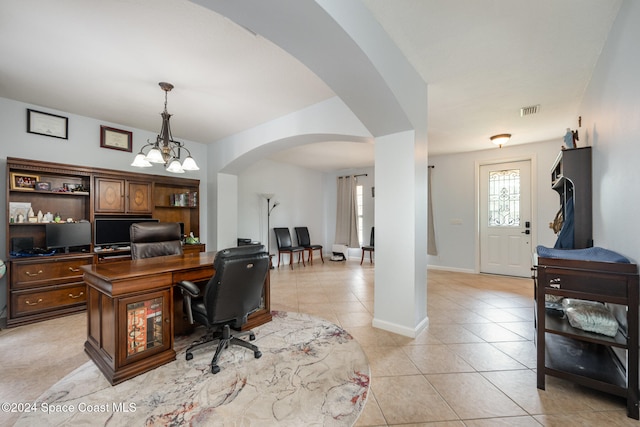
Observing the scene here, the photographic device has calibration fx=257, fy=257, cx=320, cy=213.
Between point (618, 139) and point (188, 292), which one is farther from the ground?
A: point (618, 139)

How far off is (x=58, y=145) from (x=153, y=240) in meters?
2.10

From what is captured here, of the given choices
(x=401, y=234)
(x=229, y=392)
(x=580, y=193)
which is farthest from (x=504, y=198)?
(x=229, y=392)

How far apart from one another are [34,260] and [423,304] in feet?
14.7

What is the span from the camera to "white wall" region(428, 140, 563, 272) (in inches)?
185

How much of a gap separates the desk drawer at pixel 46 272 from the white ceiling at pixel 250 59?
6.49ft

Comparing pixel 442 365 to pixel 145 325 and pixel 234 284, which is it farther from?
pixel 145 325

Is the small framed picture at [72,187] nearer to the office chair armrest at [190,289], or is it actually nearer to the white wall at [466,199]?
the office chair armrest at [190,289]

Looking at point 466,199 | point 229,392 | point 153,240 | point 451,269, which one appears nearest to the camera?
point 229,392

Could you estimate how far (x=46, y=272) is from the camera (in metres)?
3.08

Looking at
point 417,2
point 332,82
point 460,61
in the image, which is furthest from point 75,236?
point 460,61

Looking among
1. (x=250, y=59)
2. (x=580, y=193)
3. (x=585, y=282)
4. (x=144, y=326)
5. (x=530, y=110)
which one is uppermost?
(x=250, y=59)

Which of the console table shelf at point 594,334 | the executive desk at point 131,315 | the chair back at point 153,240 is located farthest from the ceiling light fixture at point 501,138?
the chair back at point 153,240

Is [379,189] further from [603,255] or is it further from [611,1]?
[611,1]

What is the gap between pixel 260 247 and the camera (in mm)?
2221
